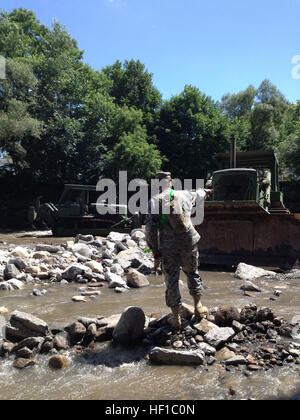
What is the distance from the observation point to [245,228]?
7.18 metres

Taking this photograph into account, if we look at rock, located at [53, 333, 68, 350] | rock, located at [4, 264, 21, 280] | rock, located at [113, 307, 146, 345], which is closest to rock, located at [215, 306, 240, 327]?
rock, located at [113, 307, 146, 345]

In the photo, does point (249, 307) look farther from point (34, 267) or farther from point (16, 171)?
point (16, 171)

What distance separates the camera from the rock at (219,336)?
3027mm

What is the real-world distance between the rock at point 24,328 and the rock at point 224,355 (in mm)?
1576

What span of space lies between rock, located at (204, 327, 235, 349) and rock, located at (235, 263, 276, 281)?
3064 mm

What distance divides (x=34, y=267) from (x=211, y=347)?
4369mm

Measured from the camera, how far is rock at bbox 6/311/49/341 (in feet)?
10.9

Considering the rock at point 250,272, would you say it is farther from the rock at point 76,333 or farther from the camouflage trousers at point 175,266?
the rock at point 76,333

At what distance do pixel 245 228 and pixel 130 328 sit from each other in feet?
14.8

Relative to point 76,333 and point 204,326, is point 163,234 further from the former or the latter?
point 76,333

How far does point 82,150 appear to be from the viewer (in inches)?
752

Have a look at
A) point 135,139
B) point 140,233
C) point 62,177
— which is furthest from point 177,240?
point 62,177

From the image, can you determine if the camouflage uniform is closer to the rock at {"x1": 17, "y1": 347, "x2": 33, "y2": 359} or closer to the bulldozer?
the rock at {"x1": 17, "y1": 347, "x2": 33, "y2": 359}
